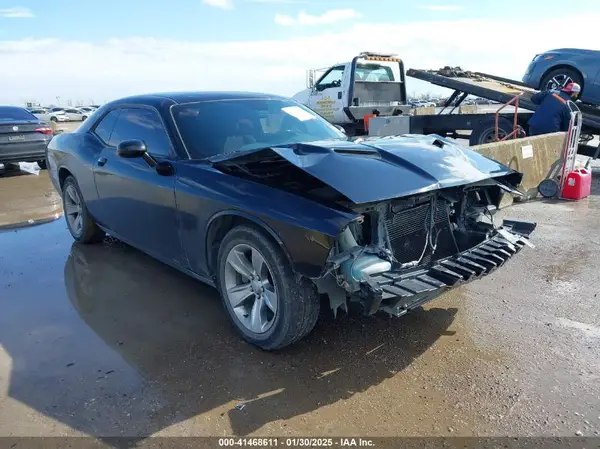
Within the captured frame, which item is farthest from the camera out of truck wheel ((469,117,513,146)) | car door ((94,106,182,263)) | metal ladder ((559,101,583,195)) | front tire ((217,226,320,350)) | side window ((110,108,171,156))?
truck wheel ((469,117,513,146))

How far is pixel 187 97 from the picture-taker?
4332 millimetres

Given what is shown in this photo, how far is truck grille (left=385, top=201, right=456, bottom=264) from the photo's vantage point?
331 centimetres

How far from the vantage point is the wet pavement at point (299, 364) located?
268 centimetres

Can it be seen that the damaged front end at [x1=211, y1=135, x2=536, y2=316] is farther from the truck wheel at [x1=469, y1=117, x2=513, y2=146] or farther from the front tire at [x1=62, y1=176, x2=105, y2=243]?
the truck wheel at [x1=469, y1=117, x2=513, y2=146]

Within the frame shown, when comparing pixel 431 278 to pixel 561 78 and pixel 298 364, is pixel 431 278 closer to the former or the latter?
pixel 298 364

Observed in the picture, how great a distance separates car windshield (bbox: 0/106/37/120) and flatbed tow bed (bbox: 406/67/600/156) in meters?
8.98

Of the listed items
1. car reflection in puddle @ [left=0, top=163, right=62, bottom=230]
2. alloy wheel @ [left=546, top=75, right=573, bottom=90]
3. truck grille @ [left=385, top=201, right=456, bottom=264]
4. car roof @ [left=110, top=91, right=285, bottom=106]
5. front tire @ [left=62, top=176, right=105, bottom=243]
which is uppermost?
car roof @ [left=110, top=91, right=285, bottom=106]

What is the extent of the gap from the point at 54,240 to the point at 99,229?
Result: 94 cm

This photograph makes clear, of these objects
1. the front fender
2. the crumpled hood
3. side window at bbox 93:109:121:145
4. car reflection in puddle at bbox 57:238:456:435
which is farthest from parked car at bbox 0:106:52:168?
the crumpled hood

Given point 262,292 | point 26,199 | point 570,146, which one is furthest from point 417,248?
point 26,199

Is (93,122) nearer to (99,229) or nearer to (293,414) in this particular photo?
(99,229)

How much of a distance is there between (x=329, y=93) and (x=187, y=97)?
35.4ft

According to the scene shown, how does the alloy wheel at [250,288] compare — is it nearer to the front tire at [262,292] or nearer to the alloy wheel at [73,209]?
the front tire at [262,292]

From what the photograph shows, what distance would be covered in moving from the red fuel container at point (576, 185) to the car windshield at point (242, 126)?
200 inches
